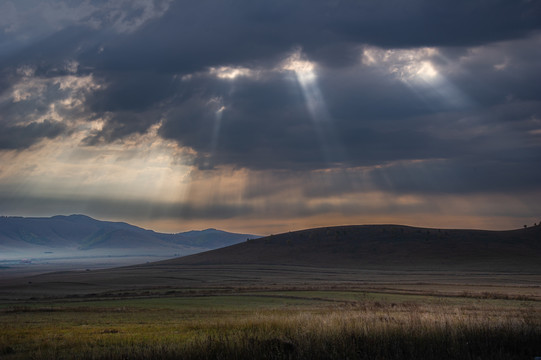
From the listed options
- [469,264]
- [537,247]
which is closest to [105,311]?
[469,264]

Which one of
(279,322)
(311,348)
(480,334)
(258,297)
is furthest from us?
(258,297)

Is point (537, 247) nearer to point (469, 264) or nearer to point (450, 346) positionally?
point (469, 264)

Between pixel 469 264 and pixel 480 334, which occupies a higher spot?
pixel 480 334

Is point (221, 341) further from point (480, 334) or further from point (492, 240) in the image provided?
point (492, 240)

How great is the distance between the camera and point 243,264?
628 ft

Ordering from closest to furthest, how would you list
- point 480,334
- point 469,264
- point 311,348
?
point 311,348 → point 480,334 → point 469,264

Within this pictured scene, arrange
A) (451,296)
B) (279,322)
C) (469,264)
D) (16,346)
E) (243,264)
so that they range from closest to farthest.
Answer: (279,322) < (16,346) < (451,296) < (469,264) < (243,264)

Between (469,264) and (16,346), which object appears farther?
(469,264)

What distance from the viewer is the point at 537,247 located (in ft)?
589

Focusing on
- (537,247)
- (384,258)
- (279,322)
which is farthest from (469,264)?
(279,322)

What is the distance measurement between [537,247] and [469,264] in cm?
4744

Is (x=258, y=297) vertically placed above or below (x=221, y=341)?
below

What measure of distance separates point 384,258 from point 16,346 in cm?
16694

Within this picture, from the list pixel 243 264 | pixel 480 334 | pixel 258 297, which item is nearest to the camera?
pixel 480 334
